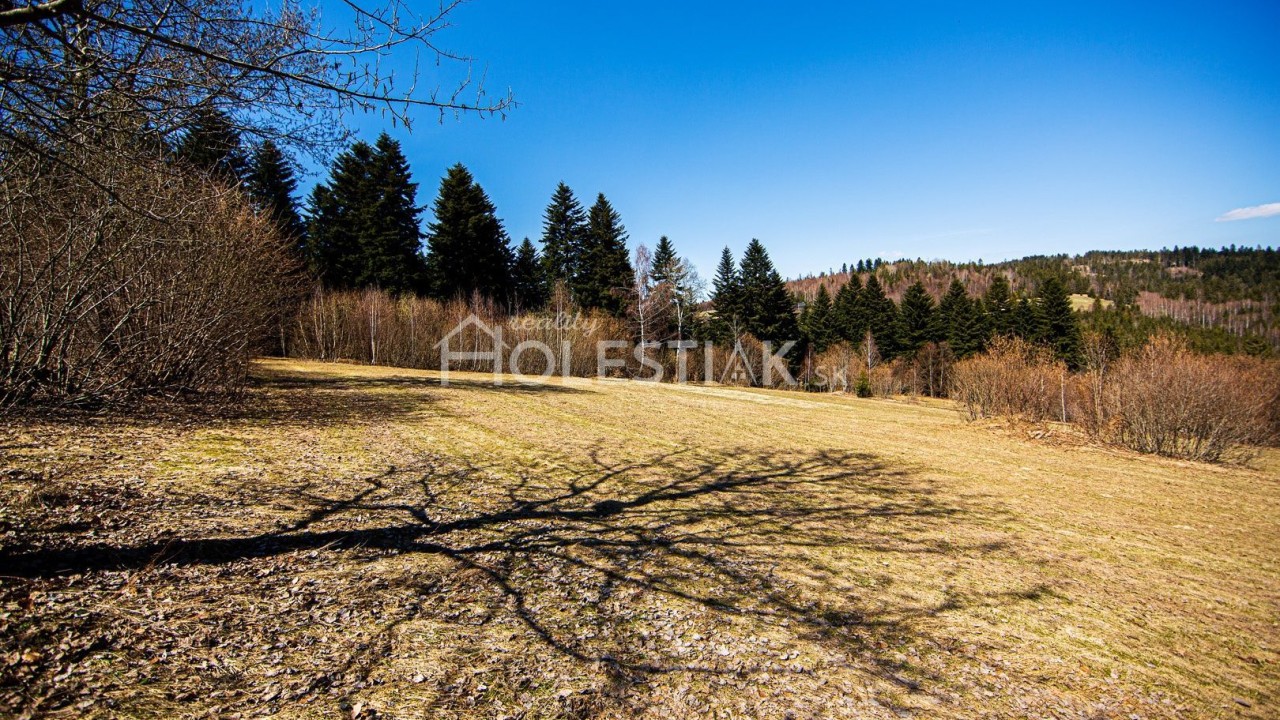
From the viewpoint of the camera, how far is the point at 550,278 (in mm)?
43750

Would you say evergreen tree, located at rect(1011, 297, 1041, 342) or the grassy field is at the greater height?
evergreen tree, located at rect(1011, 297, 1041, 342)

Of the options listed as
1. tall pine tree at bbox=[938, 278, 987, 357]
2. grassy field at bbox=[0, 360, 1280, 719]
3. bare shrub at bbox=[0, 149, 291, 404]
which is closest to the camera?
grassy field at bbox=[0, 360, 1280, 719]

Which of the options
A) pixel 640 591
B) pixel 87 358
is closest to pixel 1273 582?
pixel 640 591

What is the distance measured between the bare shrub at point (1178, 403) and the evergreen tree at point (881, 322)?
42.7 m

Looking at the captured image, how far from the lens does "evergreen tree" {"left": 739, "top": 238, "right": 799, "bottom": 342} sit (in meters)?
46.7

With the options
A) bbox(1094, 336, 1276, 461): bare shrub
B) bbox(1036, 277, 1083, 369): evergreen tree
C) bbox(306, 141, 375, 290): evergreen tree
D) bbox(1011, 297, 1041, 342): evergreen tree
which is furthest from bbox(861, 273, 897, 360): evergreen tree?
bbox(306, 141, 375, 290): evergreen tree

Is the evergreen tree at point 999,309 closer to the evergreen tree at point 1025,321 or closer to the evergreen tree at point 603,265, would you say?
the evergreen tree at point 1025,321

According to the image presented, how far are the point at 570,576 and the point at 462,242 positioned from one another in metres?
34.5

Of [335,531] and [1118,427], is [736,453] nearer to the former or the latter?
[335,531]

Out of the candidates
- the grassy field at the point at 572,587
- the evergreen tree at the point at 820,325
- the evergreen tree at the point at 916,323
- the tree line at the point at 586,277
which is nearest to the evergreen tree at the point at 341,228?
the tree line at the point at 586,277

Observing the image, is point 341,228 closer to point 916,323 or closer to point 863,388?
point 863,388

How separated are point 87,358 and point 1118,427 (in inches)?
812

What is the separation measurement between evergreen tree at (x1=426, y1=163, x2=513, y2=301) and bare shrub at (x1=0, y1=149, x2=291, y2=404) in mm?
24566

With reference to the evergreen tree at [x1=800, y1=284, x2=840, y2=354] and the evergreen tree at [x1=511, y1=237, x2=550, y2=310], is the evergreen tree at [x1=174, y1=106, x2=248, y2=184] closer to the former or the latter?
the evergreen tree at [x1=511, y1=237, x2=550, y2=310]
